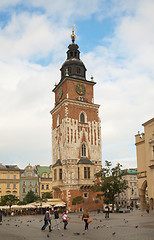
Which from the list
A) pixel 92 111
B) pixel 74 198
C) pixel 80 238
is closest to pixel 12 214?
pixel 74 198

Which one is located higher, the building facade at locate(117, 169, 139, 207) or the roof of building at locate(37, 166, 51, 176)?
the roof of building at locate(37, 166, 51, 176)

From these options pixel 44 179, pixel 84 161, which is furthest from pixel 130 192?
pixel 84 161

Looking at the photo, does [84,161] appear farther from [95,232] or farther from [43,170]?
[43,170]

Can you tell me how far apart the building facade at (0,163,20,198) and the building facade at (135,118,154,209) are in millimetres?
50626

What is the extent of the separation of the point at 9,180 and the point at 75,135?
127ft

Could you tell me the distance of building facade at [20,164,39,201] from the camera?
3285 inches

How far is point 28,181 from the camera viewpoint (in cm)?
8488

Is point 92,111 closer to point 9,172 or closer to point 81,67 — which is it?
point 81,67

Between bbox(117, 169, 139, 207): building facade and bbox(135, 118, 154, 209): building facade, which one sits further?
bbox(117, 169, 139, 207): building facade

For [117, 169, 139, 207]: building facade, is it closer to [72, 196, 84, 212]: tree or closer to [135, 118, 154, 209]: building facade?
[72, 196, 84, 212]: tree

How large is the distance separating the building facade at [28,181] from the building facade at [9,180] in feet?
5.27

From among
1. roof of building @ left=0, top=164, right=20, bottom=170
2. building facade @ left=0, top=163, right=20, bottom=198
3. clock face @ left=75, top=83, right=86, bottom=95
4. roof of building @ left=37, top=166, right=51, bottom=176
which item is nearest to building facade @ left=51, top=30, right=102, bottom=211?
clock face @ left=75, top=83, right=86, bottom=95

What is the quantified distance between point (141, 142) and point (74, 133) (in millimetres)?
15908

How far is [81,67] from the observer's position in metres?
60.5
